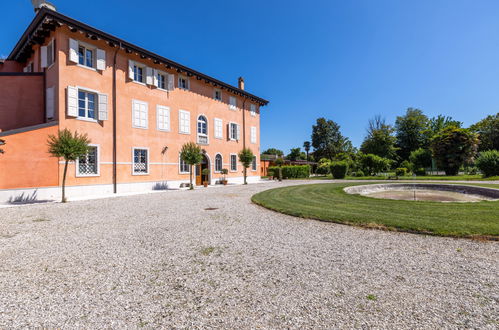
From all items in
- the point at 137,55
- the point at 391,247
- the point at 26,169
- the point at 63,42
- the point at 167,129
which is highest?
the point at 137,55

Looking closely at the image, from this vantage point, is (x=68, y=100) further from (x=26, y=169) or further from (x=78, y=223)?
(x=78, y=223)

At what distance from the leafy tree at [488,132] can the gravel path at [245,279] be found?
→ 5405 centimetres

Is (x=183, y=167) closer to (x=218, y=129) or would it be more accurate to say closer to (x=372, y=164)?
(x=218, y=129)

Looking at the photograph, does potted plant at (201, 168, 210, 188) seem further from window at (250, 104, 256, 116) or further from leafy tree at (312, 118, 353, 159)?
leafy tree at (312, 118, 353, 159)

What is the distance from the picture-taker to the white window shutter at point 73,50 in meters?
12.3

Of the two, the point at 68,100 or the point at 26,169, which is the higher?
the point at 68,100

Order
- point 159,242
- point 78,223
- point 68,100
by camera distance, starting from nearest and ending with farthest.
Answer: point 159,242 → point 78,223 → point 68,100

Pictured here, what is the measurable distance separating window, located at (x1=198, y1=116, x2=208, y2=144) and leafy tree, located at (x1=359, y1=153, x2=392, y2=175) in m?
20.4

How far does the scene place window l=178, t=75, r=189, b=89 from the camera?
18.8 meters

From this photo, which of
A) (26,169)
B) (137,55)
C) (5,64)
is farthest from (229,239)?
(5,64)

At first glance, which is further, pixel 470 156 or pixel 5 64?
pixel 470 156

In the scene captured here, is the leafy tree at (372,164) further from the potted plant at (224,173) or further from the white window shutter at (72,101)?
the white window shutter at (72,101)

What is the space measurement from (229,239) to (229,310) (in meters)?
2.51

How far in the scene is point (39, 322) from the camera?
90.9 inches
